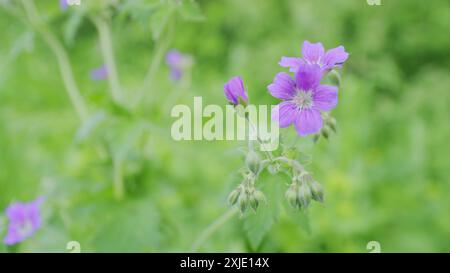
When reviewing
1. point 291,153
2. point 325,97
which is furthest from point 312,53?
point 291,153

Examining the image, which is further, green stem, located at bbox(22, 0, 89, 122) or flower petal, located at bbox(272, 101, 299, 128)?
green stem, located at bbox(22, 0, 89, 122)

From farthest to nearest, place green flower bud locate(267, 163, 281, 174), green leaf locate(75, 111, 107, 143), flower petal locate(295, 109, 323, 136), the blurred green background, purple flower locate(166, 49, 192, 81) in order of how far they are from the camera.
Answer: purple flower locate(166, 49, 192, 81) → the blurred green background → green leaf locate(75, 111, 107, 143) → green flower bud locate(267, 163, 281, 174) → flower petal locate(295, 109, 323, 136)

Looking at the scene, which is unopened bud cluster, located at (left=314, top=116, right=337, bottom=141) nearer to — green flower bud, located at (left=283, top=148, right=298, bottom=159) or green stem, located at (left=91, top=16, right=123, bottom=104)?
green flower bud, located at (left=283, top=148, right=298, bottom=159)

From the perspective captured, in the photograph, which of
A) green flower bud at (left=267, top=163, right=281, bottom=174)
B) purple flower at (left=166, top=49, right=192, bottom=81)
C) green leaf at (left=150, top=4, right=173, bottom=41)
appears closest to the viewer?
green flower bud at (left=267, top=163, right=281, bottom=174)

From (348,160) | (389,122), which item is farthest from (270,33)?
(348,160)

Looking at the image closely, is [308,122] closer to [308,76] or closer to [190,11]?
[308,76]

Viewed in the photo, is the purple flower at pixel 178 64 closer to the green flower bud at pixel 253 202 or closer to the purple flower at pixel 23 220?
the purple flower at pixel 23 220

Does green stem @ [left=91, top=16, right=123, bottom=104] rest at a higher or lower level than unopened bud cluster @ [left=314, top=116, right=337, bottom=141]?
higher

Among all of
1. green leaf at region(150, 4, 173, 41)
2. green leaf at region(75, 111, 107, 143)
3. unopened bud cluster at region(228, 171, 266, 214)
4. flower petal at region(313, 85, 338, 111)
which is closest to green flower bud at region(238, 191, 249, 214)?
unopened bud cluster at region(228, 171, 266, 214)
